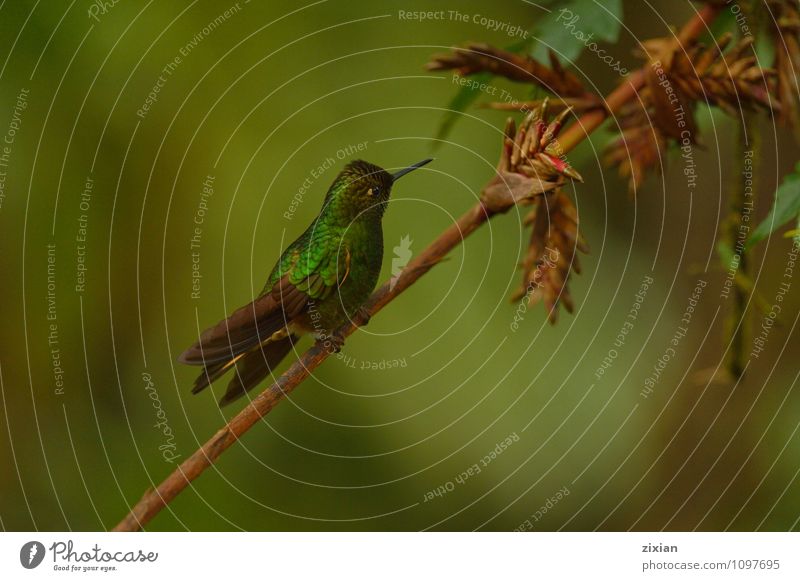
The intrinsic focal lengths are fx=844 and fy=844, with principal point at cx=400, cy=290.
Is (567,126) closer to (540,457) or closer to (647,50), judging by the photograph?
(647,50)

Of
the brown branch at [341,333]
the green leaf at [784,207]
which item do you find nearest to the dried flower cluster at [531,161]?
the brown branch at [341,333]

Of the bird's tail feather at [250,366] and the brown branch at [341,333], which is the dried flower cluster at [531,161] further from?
the bird's tail feather at [250,366]

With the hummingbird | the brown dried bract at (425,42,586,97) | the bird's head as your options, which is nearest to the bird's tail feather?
the hummingbird

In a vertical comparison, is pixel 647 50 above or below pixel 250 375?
above

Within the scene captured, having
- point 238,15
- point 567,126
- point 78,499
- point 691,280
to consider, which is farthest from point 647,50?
point 78,499
